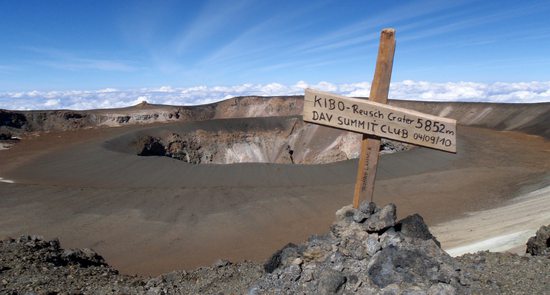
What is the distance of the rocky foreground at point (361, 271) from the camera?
371 cm

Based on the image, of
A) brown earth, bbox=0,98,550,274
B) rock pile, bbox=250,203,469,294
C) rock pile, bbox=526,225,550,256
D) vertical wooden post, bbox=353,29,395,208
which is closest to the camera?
rock pile, bbox=250,203,469,294

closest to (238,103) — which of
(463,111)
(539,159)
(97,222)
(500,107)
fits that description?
(463,111)

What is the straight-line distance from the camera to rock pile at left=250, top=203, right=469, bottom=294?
364cm

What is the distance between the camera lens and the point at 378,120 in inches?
149

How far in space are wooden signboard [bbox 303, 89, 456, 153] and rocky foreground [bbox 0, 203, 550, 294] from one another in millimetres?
884

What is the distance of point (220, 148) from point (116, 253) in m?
23.3

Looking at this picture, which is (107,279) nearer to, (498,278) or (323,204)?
(498,278)

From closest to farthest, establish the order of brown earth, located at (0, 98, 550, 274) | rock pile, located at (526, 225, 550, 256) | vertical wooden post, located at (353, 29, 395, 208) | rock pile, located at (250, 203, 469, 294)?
rock pile, located at (250, 203, 469, 294) → vertical wooden post, located at (353, 29, 395, 208) → rock pile, located at (526, 225, 550, 256) → brown earth, located at (0, 98, 550, 274)

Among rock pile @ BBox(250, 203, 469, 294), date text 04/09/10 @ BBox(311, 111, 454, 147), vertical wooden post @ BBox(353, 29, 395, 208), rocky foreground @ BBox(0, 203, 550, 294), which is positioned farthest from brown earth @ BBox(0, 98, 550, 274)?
date text 04/09/10 @ BBox(311, 111, 454, 147)

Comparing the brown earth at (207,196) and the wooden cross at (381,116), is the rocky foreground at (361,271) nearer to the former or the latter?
the wooden cross at (381,116)

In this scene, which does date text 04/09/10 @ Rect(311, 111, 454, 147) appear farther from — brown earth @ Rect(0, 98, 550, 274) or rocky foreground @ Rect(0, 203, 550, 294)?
brown earth @ Rect(0, 98, 550, 274)

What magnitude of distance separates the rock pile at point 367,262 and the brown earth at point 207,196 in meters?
7.46

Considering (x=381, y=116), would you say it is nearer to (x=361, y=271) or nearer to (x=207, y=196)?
(x=361, y=271)

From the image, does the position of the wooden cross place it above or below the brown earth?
above
